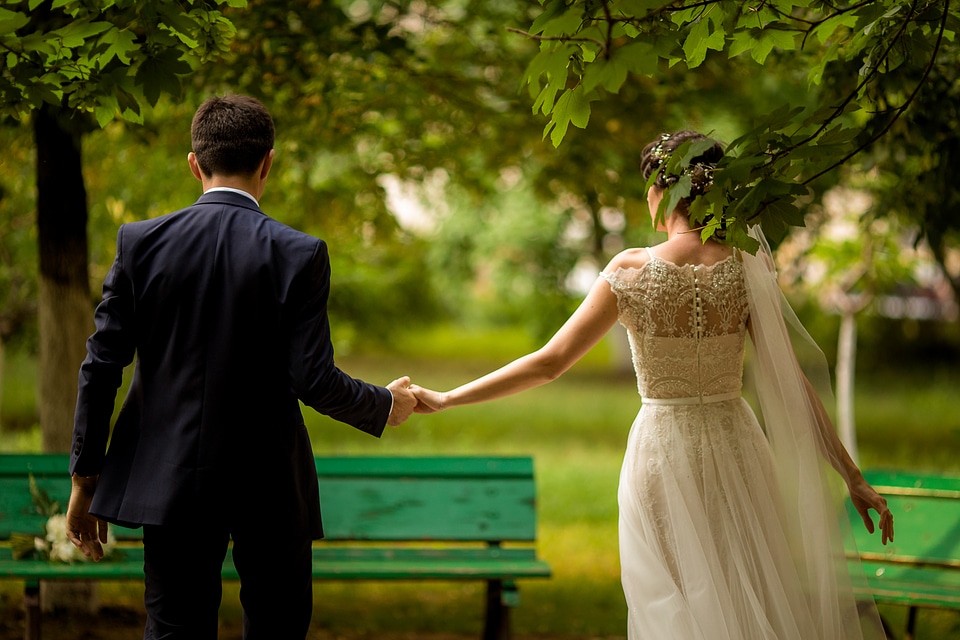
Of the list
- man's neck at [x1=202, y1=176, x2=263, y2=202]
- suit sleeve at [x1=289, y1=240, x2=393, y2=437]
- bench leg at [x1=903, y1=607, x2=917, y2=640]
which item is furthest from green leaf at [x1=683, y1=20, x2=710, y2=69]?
bench leg at [x1=903, y1=607, x2=917, y2=640]

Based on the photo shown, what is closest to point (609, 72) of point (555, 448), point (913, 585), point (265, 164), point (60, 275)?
point (265, 164)

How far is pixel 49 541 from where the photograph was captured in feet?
14.7

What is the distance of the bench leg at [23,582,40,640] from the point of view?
4.23 m

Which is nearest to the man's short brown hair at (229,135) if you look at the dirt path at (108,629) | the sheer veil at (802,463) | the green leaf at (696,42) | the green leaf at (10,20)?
the green leaf at (10,20)

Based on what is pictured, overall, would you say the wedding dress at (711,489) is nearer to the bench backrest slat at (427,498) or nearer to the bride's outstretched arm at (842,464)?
the bride's outstretched arm at (842,464)

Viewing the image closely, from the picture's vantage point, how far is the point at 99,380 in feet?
9.07

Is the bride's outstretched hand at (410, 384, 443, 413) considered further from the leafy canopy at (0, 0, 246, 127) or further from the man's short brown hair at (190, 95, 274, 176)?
the leafy canopy at (0, 0, 246, 127)

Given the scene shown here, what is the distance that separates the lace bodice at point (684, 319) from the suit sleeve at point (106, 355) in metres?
1.70

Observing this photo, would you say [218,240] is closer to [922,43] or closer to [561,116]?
[561,116]

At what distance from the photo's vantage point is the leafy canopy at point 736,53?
244 cm

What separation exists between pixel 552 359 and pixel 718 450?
719 mm

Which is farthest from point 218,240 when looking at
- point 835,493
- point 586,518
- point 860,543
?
point 586,518

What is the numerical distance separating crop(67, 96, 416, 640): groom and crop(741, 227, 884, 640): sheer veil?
5.31 feet

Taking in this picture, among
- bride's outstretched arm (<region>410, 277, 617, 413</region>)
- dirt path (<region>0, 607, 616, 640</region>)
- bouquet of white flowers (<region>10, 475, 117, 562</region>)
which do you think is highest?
bride's outstretched arm (<region>410, 277, 617, 413</region>)
